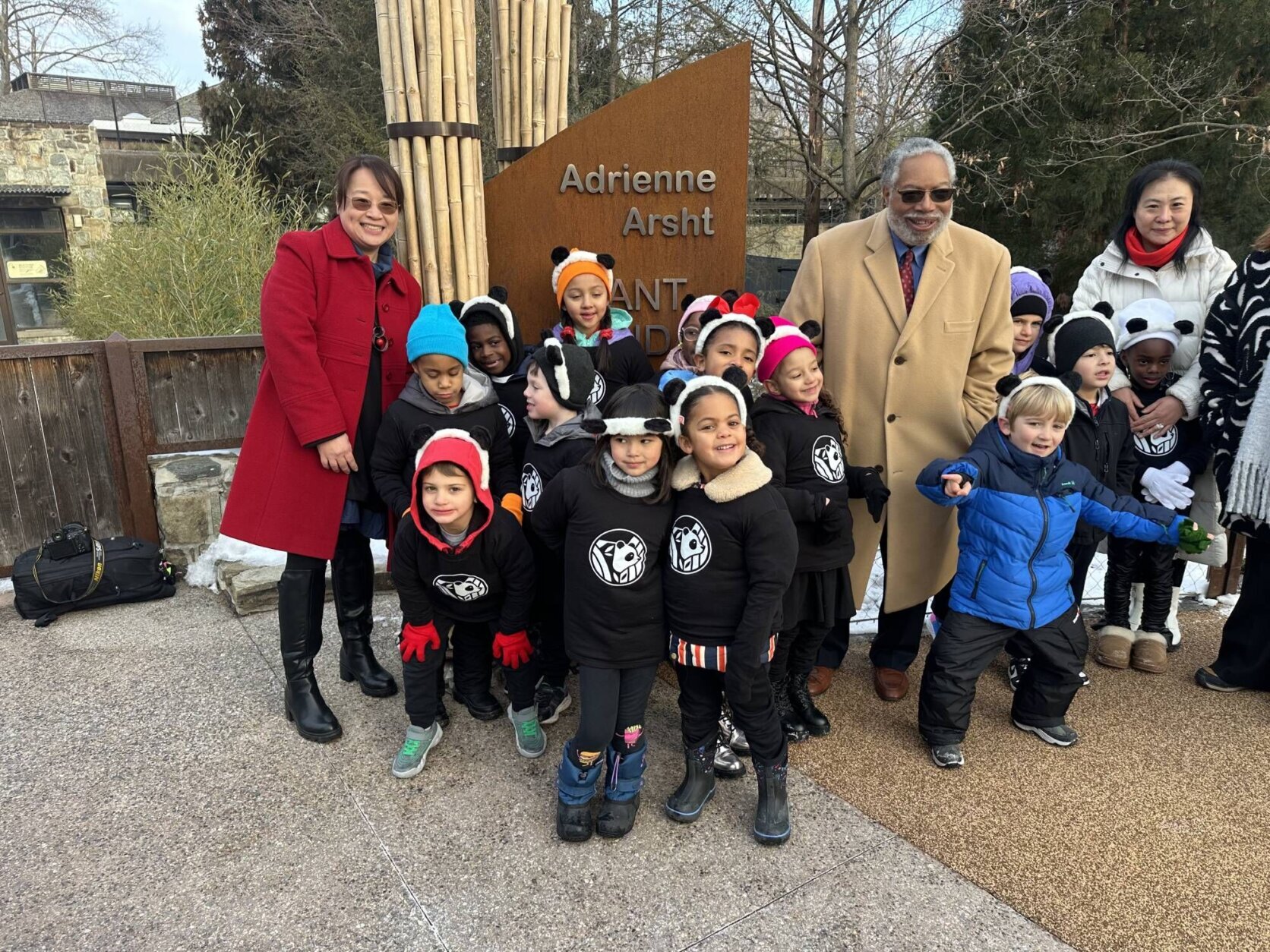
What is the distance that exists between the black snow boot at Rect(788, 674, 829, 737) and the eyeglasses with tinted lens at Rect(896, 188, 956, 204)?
1.77 meters

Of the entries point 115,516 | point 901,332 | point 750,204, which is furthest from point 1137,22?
point 115,516

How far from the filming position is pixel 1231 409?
3.28m

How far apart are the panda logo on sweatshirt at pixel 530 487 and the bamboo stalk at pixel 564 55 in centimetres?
187

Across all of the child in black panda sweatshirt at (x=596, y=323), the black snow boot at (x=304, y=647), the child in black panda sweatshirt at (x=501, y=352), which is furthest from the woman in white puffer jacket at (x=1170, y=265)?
the black snow boot at (x=304, y=647)

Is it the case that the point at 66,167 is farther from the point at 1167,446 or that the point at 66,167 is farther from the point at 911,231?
the point at 1167,446

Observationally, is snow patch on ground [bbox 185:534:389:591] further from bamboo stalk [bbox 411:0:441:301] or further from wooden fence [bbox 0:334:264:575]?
bamboo stalk [bbox 411:0:441:301]

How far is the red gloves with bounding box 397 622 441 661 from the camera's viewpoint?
2855mm

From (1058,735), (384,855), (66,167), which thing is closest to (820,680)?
(1058,735)

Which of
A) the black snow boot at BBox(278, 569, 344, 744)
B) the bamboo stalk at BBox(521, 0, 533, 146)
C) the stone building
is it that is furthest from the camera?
the stone building

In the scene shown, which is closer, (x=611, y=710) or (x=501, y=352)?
(x=611, y=710)

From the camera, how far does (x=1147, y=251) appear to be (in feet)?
11.4

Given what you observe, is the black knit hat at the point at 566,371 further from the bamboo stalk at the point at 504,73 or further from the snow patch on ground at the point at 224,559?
the snow patch on ground at the point at 224,559

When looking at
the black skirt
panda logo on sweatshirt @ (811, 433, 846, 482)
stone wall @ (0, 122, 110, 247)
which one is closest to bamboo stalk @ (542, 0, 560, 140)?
panda logo on sweatshirt @ (811, 433, 846, 482)

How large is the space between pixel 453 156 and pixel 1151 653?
3.74 meters
